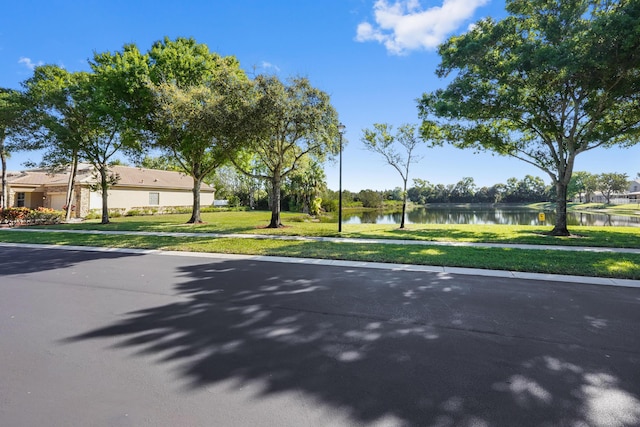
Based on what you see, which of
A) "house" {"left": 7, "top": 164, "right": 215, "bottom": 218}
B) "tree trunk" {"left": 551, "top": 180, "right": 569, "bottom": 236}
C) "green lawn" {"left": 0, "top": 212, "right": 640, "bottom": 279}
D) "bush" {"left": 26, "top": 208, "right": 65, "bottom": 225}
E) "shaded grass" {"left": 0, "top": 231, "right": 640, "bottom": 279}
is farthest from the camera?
"house" {"left": 7, "top": 164, "right": 215, "bottom": 218}

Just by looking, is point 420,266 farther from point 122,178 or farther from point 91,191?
point 122,178

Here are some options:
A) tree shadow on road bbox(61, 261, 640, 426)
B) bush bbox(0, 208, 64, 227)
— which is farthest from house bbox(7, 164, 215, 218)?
tree shadow on road bbox(61, 261, 640, 426)

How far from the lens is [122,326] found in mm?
4004

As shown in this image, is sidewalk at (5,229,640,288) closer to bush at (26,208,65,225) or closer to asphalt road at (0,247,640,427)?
asphalt road at (0,247,640,427)

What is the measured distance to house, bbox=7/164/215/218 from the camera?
2592 cm

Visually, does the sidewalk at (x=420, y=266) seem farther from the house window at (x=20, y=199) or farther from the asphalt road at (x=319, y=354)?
the house window at (x=20, y=199)

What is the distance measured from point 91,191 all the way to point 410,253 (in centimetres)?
2680

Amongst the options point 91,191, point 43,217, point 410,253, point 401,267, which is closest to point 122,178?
point 91,191

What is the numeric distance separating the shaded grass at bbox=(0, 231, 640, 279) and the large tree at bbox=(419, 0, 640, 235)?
603cm

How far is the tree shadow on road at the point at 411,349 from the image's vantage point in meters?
2.46

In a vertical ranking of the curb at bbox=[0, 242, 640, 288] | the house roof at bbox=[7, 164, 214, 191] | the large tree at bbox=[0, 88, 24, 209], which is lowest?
the curb at bbox=[0, 242, 640, 288]

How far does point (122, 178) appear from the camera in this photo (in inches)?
1154

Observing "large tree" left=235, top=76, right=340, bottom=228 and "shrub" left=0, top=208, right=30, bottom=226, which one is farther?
"shrub" left=0, top=208, right=30, bottom=226

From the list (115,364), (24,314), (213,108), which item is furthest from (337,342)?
(213,108)
